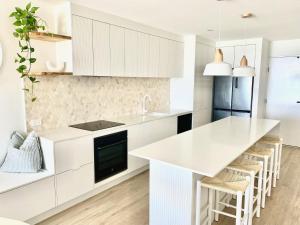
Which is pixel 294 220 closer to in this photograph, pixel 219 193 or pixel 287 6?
pixel 219 193

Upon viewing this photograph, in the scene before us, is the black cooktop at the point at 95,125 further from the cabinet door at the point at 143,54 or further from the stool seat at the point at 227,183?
the stool seat at the point at 227,183

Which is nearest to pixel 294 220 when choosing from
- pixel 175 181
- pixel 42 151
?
pixel 175 181

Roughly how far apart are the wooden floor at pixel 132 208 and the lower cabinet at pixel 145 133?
11.7 inches

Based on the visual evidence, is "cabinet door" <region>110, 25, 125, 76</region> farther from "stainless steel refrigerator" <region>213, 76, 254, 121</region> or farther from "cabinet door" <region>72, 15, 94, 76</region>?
"stainless steel refrigerator" <region>213, 76, 254, 121</region>

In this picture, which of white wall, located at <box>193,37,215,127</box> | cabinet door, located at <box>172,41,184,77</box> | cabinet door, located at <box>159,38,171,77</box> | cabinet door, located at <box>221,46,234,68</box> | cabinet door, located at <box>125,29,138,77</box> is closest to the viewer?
cabinet door, located at <box>125,29,138,77</box>

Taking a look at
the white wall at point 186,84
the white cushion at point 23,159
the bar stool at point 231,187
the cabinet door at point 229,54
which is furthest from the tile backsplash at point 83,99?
the bar stool at point 231,187

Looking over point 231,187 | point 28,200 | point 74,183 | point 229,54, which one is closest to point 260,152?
point 231,187

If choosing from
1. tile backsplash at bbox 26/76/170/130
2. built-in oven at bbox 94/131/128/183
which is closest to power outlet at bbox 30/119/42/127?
tile backsplash at bbox 26/76/170/130

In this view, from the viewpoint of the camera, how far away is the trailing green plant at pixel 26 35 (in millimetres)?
2443

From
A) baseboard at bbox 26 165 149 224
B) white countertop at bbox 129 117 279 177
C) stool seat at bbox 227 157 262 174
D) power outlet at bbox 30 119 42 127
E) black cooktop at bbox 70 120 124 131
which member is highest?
power outlet at bbox 30 119 42 127

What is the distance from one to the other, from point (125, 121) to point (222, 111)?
290 centimetres

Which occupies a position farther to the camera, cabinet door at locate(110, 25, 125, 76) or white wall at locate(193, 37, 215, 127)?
white wall at locate(193, 37, 215, 127)

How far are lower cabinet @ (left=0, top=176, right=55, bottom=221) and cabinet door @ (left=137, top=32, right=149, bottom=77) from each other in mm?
2264

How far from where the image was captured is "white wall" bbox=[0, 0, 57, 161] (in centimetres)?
257
